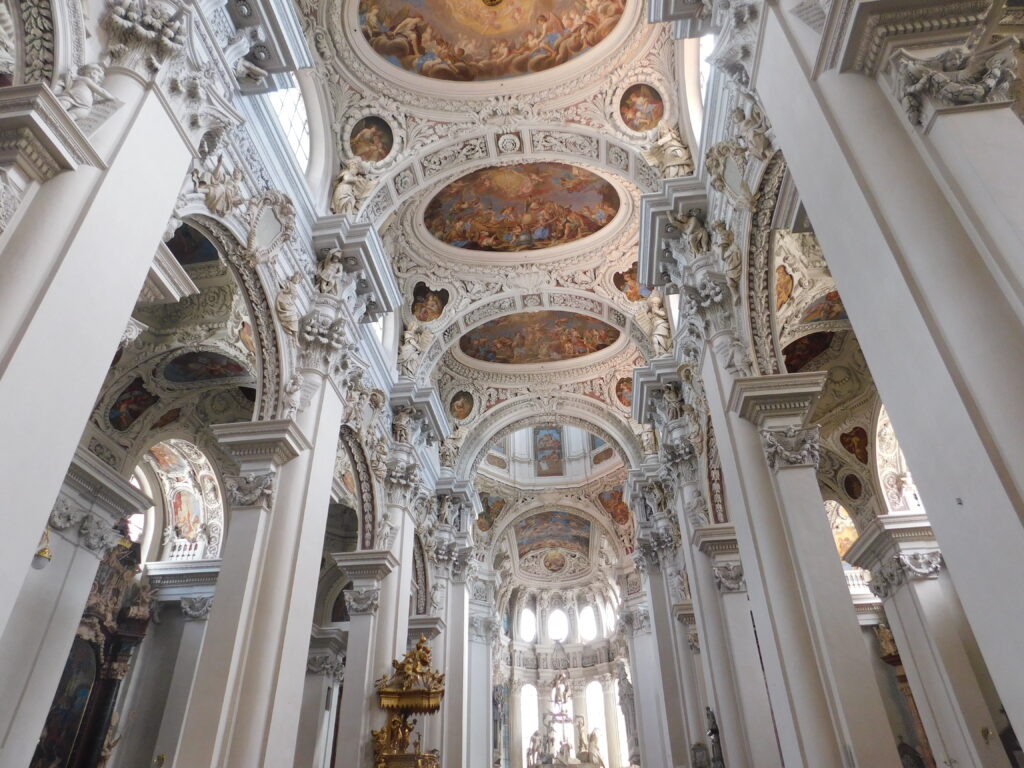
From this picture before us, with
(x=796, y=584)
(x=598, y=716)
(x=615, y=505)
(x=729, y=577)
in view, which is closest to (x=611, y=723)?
(x=598, y=716)

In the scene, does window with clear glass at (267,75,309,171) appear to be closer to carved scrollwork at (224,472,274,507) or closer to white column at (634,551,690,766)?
carved scrollwork at (224,472,274,507)

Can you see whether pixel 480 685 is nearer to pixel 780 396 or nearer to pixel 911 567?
pixel 911 567

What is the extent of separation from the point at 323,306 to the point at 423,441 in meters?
6.67

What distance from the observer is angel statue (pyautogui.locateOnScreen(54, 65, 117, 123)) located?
5504 mm

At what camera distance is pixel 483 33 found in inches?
483

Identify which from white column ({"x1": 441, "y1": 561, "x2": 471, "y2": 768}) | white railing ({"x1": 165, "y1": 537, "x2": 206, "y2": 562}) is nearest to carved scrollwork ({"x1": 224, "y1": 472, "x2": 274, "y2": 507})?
white railing ({"x1": 165, "y1": 537, "x2": 206, "y2": 562})

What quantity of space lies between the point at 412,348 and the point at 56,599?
8.43 metres

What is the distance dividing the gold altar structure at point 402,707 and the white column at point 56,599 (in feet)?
16.5

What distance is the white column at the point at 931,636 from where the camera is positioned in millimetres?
11523

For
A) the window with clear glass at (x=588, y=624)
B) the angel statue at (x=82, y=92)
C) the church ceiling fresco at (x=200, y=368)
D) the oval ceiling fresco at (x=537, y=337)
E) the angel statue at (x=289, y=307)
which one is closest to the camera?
the angel statue at (x=82, y=92)

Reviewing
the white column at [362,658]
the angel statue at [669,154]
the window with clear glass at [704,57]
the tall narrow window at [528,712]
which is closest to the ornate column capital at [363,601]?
the white column at [362,658]

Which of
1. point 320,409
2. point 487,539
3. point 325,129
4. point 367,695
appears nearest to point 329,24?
point 325,129

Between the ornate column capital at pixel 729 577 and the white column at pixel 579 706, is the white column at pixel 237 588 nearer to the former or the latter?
the ornate column capital at pixel 729 577

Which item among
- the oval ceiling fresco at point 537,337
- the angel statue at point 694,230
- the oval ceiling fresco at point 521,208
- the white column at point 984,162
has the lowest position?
the white column at point 984,162
